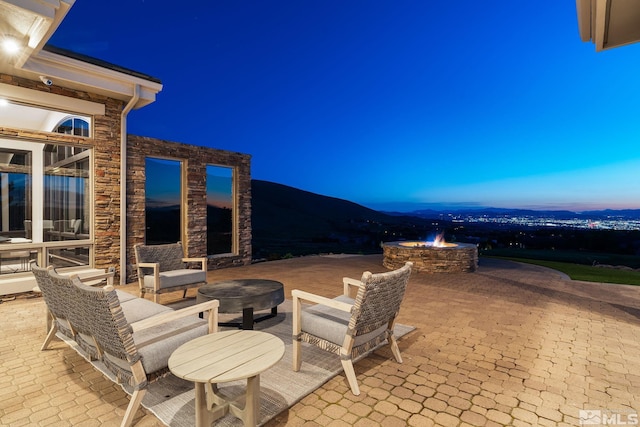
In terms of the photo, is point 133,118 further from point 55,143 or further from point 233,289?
point 233,289

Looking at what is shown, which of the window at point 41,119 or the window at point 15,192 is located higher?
the window at point 41,119

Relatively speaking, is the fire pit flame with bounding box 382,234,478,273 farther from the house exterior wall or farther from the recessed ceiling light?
the recessed ceiling light

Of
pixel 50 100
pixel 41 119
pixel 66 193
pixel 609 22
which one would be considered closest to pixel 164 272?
pixel 66 193

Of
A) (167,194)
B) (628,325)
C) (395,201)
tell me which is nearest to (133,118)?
(167,194)

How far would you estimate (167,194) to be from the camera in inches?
312

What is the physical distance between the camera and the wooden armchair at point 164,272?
15.4 feet

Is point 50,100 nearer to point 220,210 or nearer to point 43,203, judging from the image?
→ point 43,203

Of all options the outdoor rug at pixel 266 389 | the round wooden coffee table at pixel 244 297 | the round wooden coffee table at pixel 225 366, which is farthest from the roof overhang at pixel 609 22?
the round wooden coffee table at pixel 244 297

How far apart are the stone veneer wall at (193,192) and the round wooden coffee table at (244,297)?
3.70 meters

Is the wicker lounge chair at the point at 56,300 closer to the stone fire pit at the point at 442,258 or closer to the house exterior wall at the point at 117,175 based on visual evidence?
the house exterior wall at the point at 117,175

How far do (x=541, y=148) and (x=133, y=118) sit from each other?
37820 millimetres

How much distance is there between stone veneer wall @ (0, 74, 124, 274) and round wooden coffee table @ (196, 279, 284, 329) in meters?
3.55

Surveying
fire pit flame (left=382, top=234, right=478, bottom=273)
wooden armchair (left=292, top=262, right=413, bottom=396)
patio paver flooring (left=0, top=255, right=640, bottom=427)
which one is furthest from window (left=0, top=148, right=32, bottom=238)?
fire pit flame (left=382, top=234, right=478, bottom=273)

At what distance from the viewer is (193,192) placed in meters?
7.77
